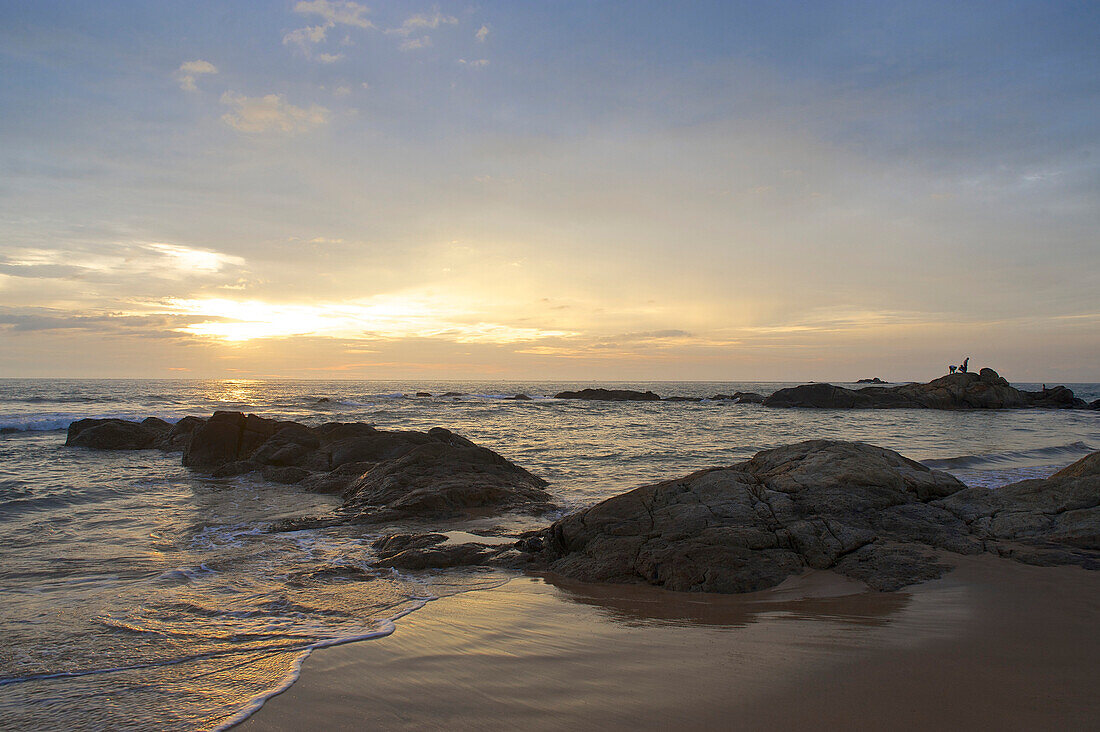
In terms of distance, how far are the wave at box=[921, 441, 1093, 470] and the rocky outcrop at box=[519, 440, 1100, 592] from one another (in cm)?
853

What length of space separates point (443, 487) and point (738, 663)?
854 cm

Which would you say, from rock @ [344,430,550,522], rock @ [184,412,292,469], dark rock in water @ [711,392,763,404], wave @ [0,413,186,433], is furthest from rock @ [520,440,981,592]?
dark rock in water @ [711,392,763,404]

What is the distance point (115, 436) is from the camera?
22547 mm

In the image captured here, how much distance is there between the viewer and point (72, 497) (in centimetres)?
1308

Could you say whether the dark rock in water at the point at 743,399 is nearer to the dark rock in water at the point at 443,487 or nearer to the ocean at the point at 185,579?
the ocean at the point at 185,579

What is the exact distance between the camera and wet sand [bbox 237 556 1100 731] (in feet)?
12.0

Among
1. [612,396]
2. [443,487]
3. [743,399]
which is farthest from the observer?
[612,396]

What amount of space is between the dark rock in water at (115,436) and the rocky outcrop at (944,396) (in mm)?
48430

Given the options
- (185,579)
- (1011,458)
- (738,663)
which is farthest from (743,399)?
(738,663)

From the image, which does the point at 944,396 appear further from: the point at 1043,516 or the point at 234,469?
the point at 234,469

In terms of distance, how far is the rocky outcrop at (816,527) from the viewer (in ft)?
22.0

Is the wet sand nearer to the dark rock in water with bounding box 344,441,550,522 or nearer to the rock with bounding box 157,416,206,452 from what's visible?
the dark rock in water with bounding box 344,441,550,522

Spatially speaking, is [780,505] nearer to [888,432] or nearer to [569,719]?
[569,719]

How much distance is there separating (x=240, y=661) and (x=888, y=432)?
99.6ft
